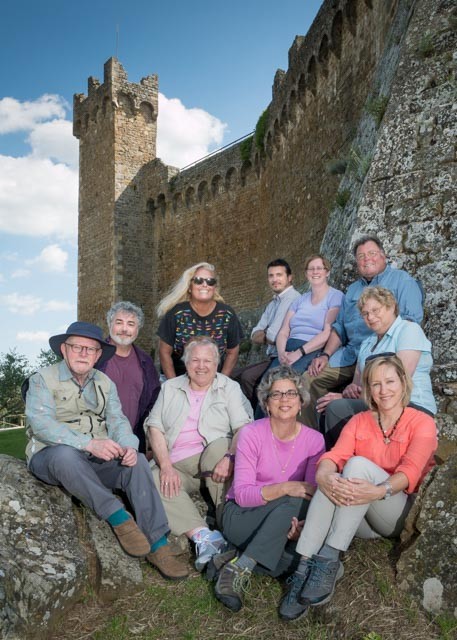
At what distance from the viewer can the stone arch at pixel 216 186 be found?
66.7 feet

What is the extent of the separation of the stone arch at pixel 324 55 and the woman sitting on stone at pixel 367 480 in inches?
399

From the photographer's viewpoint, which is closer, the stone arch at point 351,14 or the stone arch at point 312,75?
the stone arch at point 351,14

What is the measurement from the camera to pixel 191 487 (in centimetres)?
409

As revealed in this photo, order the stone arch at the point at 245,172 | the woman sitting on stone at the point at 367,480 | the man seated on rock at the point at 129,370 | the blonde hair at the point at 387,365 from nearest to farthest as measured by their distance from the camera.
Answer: the woman sitting on stone at the point at 367,480, the blonde hair at the point at 387,365, the man seated on rock at the point at 129,370, the stone arch at the point at 245,172

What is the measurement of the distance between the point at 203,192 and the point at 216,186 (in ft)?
2.72

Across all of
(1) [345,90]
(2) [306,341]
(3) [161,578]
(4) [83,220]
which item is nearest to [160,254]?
(4) [83,220]

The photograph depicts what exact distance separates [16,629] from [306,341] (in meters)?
2.98

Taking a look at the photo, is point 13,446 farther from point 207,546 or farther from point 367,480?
point 367,480

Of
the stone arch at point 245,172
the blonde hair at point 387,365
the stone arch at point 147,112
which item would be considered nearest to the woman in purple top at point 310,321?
the blonde hair at point 387,365

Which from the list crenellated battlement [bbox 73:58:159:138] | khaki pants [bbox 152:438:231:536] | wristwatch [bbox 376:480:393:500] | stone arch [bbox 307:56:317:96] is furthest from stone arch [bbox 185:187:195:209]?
wristwatch [bbox 376:480:393:500]

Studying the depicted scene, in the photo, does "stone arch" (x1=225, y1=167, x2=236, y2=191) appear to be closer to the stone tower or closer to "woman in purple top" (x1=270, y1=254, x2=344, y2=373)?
the stone tower

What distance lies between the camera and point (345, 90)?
37.3 feet

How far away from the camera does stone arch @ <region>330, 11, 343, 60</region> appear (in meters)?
11.1

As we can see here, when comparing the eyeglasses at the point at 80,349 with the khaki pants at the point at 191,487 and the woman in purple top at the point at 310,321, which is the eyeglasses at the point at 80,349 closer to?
the khaki pants at the point at 191,487
